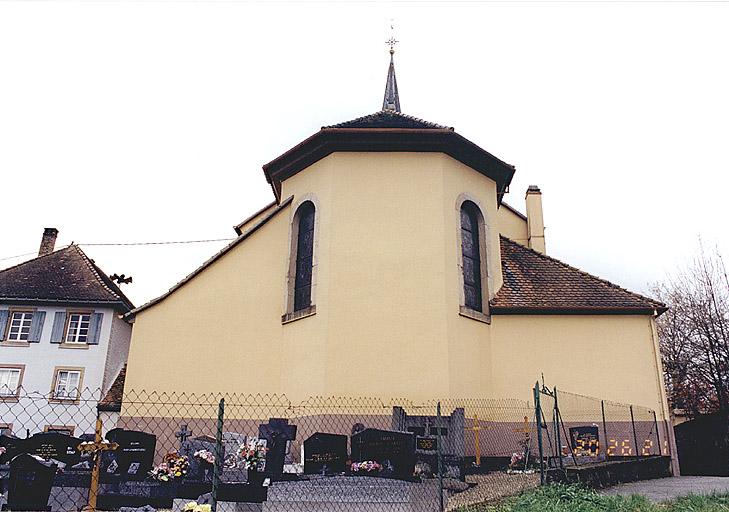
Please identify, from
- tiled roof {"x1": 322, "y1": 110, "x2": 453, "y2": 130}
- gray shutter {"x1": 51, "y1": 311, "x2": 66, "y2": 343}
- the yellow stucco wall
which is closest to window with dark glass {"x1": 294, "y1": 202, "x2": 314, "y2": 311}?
the yellow stucco wall

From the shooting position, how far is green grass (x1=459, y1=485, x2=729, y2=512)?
306 inches

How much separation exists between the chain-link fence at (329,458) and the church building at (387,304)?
25.5 inches

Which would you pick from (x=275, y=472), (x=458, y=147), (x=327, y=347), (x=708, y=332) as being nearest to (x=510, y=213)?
(x=458, y=147)

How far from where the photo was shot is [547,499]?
847cm

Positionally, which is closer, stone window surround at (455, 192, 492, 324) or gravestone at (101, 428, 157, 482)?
gravestone at (101, 428, 157, 482)

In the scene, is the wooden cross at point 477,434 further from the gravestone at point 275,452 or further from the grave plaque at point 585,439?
the gravestone at point 275,452

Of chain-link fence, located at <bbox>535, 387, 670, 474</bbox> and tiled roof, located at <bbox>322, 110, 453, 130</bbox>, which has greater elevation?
tiled roof, located at <bbox>322, 110, 453, 130</bbox>

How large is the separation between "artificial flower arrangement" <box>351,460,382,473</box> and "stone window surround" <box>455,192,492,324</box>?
5.61m

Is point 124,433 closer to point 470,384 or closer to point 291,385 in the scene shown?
point 291,385

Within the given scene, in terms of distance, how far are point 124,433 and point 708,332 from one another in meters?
25.7

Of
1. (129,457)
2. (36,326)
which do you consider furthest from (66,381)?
(129,457)

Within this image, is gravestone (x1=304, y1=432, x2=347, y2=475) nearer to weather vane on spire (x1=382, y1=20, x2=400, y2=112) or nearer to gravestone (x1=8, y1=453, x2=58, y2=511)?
gravestone (x1=8, y1=453, x2=58, y2=511)

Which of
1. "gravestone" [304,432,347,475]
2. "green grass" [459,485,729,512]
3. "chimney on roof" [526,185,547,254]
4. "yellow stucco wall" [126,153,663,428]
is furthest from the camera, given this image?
"chimney on roof" [526,185,547,254]

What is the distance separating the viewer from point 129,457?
10023 millimetres
